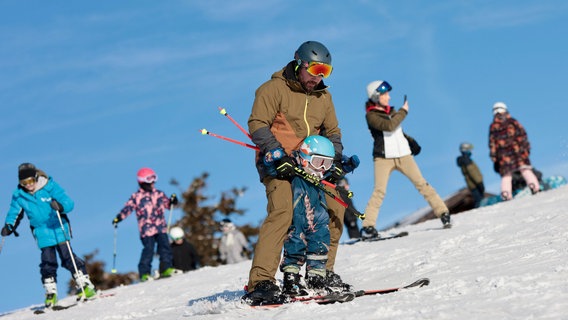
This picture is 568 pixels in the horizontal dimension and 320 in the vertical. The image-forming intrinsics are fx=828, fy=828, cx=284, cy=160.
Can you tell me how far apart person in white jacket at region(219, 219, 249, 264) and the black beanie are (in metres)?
7.00

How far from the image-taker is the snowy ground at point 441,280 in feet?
16.3

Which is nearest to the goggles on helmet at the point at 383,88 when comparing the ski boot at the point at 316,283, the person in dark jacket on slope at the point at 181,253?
the ski boot at the point at 316,283

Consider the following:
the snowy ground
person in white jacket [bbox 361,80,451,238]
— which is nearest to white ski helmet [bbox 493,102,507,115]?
the snowy ground

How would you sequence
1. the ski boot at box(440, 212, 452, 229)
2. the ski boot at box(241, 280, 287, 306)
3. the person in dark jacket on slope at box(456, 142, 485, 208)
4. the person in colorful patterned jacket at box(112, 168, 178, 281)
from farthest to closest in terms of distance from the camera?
1. the person in dark jacket on slope at box(456, 142, 485, 208)
2. the person in colorful patterned jacket at box(112, 168, 178, 281)
3. the ski boot at box(440, 212, 452, 229)
4. the ski boot at box(241, 280, 287, 306)

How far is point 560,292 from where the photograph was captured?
4.91 m

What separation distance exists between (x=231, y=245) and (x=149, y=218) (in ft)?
12.7

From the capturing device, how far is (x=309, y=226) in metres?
6.54

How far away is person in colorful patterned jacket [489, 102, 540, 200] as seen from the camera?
630 inches

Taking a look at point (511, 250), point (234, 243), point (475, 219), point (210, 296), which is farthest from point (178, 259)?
point (511, 250)

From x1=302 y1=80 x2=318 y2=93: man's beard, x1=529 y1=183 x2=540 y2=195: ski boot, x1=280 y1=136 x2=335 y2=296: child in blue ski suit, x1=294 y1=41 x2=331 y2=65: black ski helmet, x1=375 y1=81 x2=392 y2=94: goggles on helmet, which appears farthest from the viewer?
x1=529 y1=183 x2=540 y2=195: ski boot

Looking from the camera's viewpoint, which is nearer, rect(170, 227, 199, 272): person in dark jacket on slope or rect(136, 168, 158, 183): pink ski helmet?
rect(136, 168, 158, 183): pink ski helmet

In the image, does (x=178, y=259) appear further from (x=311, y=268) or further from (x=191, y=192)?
(x=191, y=192)

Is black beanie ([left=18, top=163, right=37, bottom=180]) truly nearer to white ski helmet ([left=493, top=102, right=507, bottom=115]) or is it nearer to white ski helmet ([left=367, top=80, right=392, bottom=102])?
white ski helmet ([left=367, top=80, right=392, bottom=102])

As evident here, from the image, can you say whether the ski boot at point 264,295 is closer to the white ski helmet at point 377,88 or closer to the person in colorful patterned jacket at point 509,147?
the white ski helmet at point 377,88
